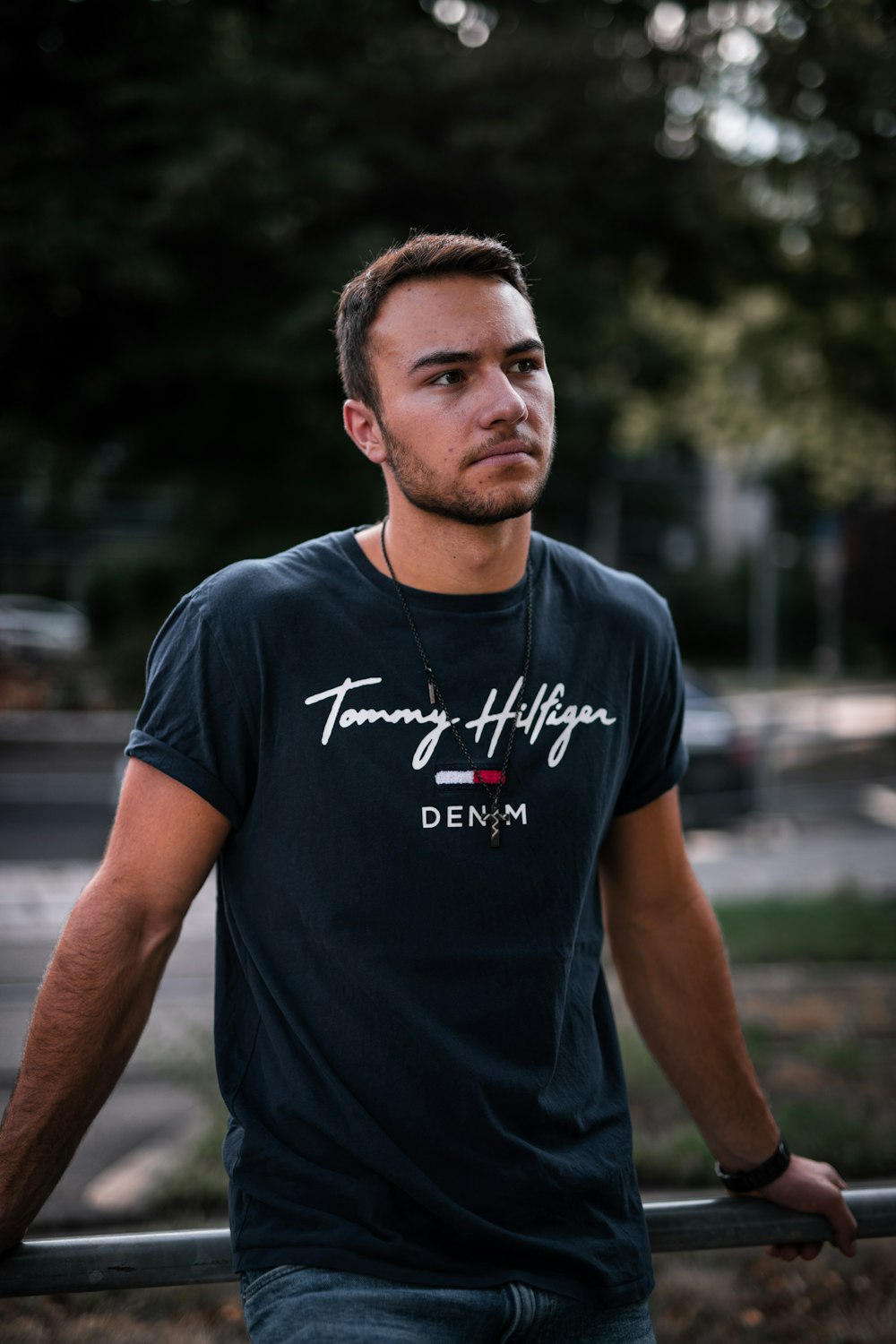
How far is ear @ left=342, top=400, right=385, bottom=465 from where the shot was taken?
2051mm

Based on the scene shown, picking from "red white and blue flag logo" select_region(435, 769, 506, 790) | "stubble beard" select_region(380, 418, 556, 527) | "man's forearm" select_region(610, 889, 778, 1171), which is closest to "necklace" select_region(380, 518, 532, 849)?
"red white and blue flag logo" select_region(435, 769, 506, 790)

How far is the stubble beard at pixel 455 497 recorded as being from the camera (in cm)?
194

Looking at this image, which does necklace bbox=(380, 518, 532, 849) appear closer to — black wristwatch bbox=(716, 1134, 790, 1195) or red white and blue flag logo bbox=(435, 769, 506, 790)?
red white and blue flag logo bbox=(435, 769, 506, 790)

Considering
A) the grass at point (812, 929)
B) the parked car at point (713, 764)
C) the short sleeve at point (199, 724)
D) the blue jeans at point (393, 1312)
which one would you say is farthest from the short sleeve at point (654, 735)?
the parked car at point (713, 764)

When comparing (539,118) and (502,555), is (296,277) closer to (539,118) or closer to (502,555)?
(539,118)

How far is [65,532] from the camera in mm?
35969

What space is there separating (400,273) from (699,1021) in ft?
4.25

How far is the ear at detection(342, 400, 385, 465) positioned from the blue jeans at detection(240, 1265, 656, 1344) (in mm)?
1185

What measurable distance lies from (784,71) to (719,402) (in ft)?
19.8

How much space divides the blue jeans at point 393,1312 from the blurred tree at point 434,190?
1094 cm

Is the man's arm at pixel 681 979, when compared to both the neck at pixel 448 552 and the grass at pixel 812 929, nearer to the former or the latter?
the neck at pixel 448 552

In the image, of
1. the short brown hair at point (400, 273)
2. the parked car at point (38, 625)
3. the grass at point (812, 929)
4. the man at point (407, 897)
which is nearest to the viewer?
the man at point (407, 897)

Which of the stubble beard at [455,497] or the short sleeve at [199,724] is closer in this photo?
the short sleeve at [199,724]

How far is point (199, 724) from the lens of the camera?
70.8 inches
